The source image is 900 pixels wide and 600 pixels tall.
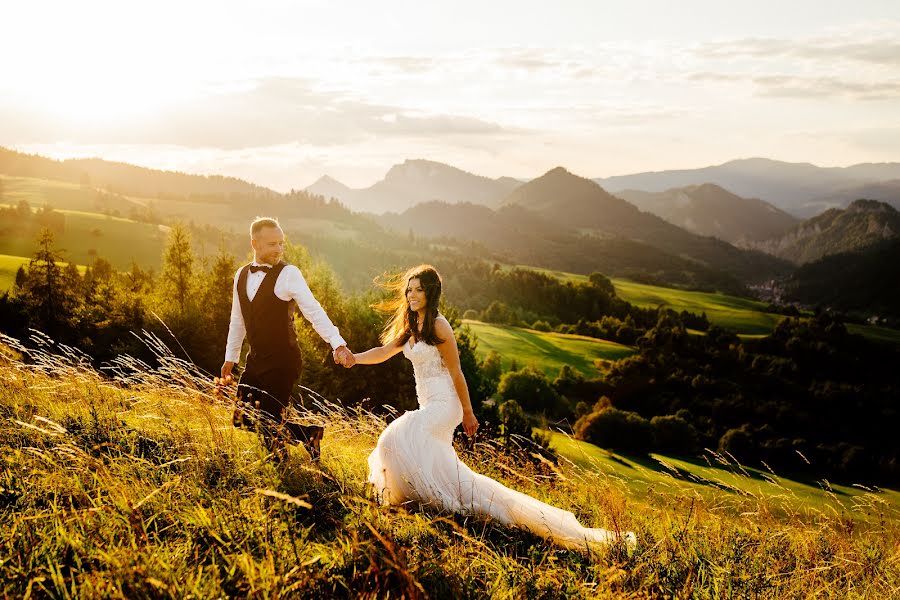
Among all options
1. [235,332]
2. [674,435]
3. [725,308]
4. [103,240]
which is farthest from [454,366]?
[725,308]

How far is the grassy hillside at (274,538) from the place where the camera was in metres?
3.16

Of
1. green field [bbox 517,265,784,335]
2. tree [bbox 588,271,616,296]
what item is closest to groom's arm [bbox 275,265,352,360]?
green field [bbox 517,265,784,335]

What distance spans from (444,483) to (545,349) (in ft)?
251

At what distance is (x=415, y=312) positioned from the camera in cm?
614

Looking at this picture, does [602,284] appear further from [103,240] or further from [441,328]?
[441,328]

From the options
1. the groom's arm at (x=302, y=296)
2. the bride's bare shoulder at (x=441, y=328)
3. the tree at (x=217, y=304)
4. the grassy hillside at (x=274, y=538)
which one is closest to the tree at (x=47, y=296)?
the tree at (x=217, y=304)

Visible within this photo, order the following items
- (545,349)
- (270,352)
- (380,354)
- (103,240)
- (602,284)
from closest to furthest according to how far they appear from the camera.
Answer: (270,352) < (380,354) < (545,349) < (103,240) < (602,284)

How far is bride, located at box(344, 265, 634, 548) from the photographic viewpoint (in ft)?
16.6

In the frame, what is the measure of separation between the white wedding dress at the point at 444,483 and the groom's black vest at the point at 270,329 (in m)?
1.47

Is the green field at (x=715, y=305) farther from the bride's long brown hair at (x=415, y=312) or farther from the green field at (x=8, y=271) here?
the bride's long brown hair at (x=415, y=312)

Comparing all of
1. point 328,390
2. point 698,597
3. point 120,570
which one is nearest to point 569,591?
point 698,597

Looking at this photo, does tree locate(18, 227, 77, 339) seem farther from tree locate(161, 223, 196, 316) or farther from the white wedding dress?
the white wedding dress

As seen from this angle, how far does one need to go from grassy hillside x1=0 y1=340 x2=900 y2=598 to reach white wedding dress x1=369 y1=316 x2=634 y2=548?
0.16m

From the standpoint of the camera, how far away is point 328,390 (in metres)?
24.5
